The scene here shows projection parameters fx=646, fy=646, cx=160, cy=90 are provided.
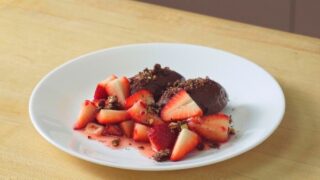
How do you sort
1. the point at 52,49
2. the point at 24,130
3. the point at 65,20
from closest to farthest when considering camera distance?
the point at 24,130 < the point at 52,49 < the point at 65,20

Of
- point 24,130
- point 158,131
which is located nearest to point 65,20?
point 24,130

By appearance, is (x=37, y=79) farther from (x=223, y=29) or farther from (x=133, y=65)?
(x=223, y=29)

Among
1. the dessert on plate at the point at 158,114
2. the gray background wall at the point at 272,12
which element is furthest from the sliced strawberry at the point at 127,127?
the gray background wall at the point at 272,12

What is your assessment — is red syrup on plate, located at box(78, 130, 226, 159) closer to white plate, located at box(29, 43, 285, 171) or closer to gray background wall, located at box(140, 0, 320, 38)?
white plate, located at box(29, 43, 285, 171)

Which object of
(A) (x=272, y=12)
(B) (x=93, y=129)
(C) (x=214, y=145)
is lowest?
(B) (x=93, y=129)

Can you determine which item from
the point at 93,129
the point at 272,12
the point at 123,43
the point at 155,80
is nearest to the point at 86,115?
the point at 93,129

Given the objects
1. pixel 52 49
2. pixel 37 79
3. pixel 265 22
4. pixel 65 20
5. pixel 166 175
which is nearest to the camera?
pixel 166 175

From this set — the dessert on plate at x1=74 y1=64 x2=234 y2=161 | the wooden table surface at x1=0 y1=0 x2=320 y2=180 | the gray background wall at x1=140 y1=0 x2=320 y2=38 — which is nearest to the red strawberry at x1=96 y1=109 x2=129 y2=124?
the dessert on plate at x1=74 y1=64 x2=234 y2=161

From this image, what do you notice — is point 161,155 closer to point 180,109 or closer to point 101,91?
point 180,109
